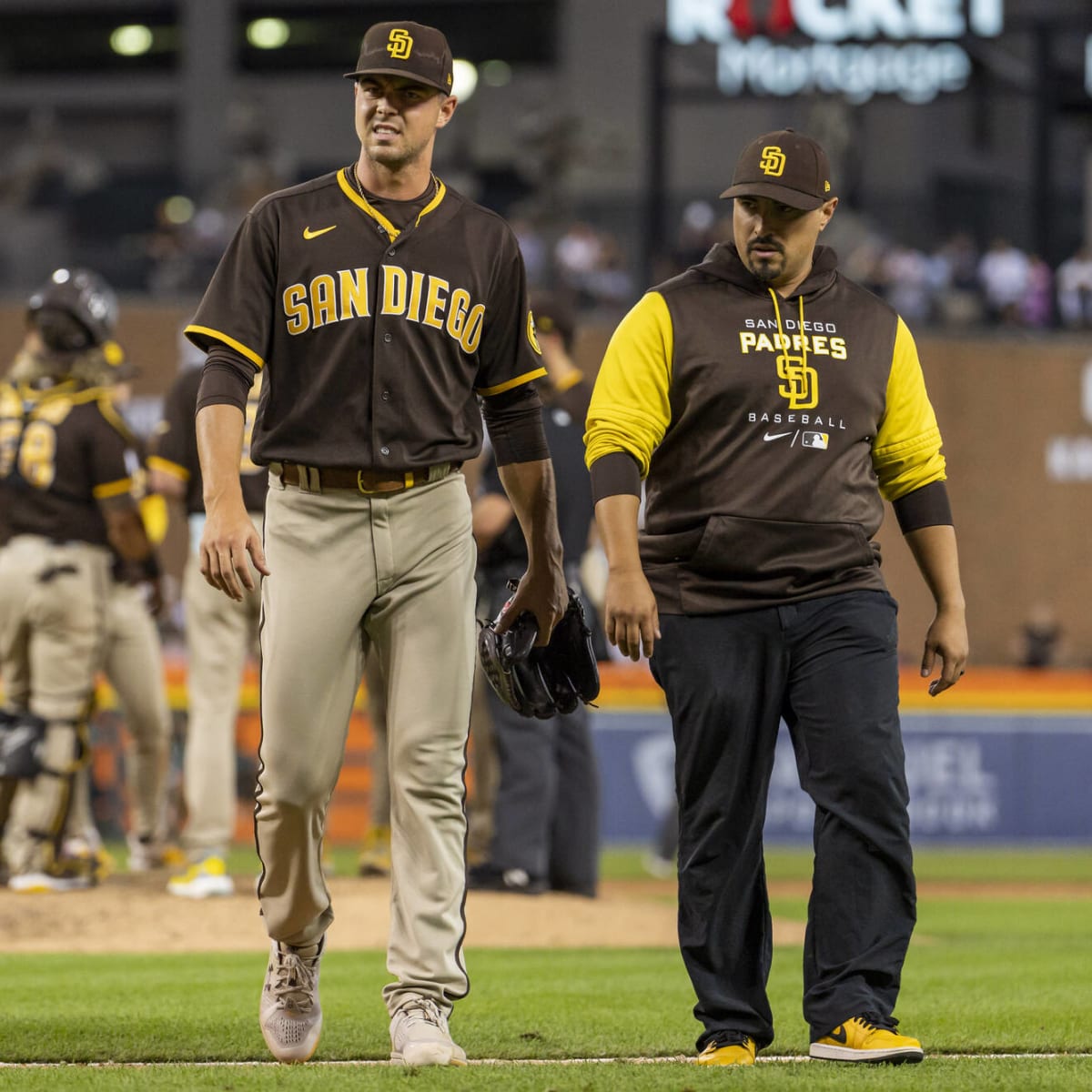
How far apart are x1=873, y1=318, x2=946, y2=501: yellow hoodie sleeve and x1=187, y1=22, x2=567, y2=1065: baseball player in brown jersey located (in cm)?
106

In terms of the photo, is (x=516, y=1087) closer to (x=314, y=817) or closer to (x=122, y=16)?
(x=314, y=817)

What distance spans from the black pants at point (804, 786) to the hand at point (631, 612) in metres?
0.22

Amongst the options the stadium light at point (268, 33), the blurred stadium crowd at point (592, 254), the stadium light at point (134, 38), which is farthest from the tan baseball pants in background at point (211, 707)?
the stadium light at point (134, 38)

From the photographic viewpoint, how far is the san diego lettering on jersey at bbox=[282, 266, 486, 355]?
14.9 feet

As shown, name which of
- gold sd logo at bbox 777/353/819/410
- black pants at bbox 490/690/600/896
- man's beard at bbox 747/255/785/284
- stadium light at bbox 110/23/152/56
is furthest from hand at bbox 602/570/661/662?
stadium light at bbox 110/23/152/56

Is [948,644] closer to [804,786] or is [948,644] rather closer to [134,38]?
[804,786]

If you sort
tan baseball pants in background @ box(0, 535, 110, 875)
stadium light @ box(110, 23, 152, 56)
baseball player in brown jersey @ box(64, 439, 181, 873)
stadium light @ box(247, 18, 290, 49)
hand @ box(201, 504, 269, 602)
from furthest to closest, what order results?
stadium light @ box(110, 23, 152, 56), stadium light @ box(247, 18, 290, 49), baseball player in brown jersey @ box(64, 439, 181, 873), tan baseball pants in background @ box(0, 535, 110, 875), hand @ box(201, 504, 269, 602)

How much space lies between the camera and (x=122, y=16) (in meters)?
33.2

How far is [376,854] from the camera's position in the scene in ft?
30.2

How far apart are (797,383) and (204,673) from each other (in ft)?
14.8

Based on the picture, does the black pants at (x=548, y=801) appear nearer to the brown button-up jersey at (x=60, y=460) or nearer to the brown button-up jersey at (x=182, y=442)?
the brown button-up jersey at (x=182, y=442)

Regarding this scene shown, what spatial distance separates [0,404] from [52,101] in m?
25.3

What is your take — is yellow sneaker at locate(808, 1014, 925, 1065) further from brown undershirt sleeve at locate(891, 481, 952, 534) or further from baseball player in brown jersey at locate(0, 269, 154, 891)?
baseball player in brown jersey at locate(0, 269, 154, 891)

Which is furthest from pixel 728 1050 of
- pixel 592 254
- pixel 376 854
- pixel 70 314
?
pixel 592 254
